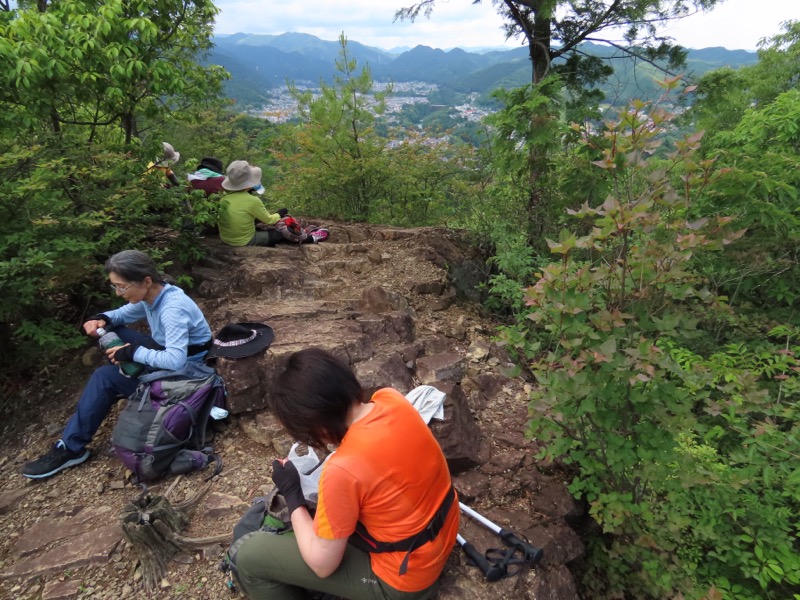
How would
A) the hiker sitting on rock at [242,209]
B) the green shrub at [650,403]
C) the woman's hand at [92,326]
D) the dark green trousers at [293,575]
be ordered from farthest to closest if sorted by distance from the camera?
the hiker sitting on rock at [242,209], the woman's hand at [92,326], the green shrub at [650,403], the dark green trousers at [293,575]

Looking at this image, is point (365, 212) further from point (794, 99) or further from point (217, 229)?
point (794, 99)

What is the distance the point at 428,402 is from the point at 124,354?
2.19 metres

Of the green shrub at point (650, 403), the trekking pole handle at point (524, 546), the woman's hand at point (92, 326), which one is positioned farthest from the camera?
the woman's hand at point (92, 326)

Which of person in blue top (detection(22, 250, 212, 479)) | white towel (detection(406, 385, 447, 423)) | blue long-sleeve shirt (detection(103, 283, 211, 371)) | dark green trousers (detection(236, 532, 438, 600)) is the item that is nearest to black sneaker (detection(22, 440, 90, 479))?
person in blue top (detection(22, 250, 212, 479))

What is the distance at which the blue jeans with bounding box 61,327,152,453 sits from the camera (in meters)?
3.17

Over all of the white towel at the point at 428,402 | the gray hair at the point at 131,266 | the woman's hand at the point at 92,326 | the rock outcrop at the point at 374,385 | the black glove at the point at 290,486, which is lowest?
the rock outcrop at the point at 374,385

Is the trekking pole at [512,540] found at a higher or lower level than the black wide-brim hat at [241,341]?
lower

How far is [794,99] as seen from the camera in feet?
17.1

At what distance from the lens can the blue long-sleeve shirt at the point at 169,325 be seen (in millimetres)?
3137

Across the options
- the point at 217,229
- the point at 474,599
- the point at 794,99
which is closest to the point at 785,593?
the point at 474,599

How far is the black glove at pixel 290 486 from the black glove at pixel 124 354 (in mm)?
1821

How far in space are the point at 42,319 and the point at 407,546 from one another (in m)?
3.96

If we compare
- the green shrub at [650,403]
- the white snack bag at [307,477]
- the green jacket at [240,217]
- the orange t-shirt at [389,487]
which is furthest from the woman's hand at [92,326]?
the green shrub at [650,403]

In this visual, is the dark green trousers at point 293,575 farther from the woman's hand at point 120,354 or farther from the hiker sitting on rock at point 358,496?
the woman's hand at point 120,354
